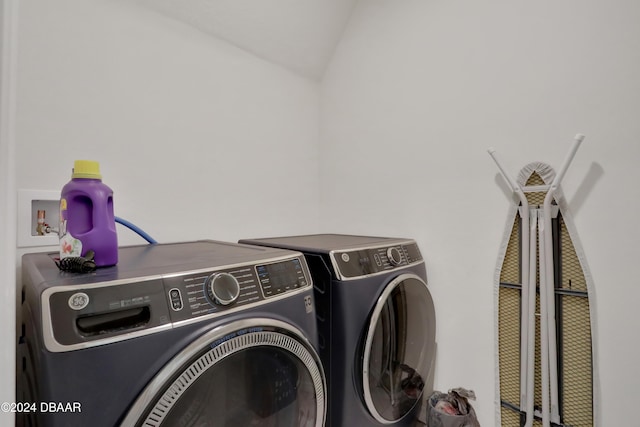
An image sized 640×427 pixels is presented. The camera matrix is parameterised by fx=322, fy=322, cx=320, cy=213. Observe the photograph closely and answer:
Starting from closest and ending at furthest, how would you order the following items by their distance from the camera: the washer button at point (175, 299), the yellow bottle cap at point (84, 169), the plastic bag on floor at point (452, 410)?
the washer button at point (175, 299) → the yellow bottle cap at point (84, 169) → the plastic bag on floor at point (452, 410)

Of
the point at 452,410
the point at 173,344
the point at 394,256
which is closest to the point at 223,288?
the point at 173,344

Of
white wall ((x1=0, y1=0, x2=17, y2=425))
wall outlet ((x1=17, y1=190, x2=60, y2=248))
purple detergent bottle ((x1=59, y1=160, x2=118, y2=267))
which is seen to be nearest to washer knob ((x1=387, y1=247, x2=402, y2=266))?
purple detergent bottle ((x1=59, y1=160, x2=118, y2=267))

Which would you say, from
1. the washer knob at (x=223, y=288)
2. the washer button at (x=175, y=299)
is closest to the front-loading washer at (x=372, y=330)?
the washer knob at (x=223, y=288)

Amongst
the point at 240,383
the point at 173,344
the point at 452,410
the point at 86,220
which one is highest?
the point at 86,220

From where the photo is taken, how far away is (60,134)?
108cm

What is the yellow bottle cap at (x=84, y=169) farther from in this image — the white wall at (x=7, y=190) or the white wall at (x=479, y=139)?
the white wall at (x=479, y=139)

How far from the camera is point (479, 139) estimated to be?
131 centimetres

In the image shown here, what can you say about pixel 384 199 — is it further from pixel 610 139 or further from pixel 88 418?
pixel 88 418

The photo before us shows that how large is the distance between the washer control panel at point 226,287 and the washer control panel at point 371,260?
21cm

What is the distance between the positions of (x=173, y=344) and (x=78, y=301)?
0.18 m

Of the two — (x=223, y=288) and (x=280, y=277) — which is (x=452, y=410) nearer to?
(x=280, y=277)

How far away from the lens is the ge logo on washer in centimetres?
55

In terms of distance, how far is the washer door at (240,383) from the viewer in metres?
0.60

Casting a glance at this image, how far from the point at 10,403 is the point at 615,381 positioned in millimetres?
1499
